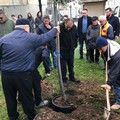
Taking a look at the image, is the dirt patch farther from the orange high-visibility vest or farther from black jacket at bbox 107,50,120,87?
the orange high-visibility vest

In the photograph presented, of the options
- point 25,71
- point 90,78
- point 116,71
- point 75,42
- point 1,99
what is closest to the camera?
point 25,71

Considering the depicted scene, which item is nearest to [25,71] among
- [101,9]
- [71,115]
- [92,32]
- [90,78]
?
[71,115]

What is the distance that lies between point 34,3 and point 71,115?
25524mm

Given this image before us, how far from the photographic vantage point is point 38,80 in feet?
18.9

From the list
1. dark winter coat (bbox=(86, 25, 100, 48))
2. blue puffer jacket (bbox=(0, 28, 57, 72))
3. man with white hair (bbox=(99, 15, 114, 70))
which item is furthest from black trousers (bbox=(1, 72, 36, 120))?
dark winter coat (bbox=(86, 25, 100, 48))

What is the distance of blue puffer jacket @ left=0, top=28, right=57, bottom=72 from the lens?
Result: 4.63m

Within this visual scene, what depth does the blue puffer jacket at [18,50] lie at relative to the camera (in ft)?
15.2

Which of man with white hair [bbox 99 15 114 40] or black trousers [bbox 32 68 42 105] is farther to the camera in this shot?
man with white hair [bbox 99 15 114 40]

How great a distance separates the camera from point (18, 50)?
15.2ft

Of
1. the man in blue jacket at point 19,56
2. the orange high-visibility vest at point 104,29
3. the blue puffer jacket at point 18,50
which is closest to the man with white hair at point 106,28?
the orange high-visibility vest at point 104,29

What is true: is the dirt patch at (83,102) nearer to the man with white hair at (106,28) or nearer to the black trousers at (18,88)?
the black trousers at (18,88)

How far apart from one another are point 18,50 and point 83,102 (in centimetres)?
238

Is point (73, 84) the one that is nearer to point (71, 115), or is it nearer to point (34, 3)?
point (71, 115)

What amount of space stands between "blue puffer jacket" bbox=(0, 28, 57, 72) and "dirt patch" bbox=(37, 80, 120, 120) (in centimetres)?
130
